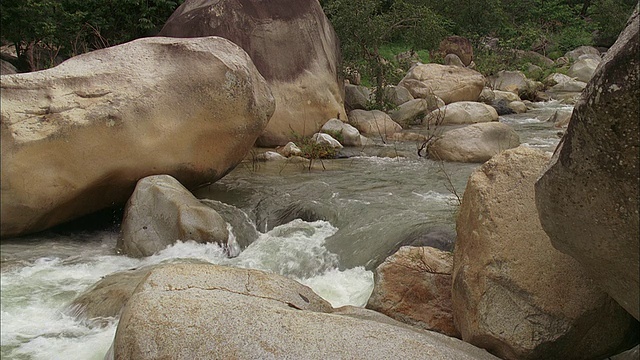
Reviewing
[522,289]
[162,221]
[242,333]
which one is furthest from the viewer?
[162,221]

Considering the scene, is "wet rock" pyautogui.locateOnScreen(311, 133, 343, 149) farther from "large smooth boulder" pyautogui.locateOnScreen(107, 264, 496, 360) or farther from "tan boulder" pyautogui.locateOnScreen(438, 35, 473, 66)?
"tan boulder" pyautogui.locateOnScreen(438, 35, 473, 66)

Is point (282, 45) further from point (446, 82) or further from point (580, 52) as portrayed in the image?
point (580, 52)

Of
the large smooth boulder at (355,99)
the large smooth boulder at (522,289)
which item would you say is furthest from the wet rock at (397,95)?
the large smooth boulder at (522,289)

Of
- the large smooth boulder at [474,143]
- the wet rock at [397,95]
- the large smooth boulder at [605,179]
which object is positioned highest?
the large smooth boulder at [605,179]

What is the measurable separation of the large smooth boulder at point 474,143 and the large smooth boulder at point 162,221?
189 inches

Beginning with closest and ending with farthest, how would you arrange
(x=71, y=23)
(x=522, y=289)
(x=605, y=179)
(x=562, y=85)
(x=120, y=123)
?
1. (x=605, y=179)
2. (x=522, y=289)
3. (x=120, y=123)
4. (x=71, y=23)
5. (x=562, y=85)

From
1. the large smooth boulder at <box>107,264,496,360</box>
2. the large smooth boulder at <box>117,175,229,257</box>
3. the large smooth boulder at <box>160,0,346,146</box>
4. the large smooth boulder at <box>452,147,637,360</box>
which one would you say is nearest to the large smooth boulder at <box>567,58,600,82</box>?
the large smooth boulder at <box>160,0,346,146</box>

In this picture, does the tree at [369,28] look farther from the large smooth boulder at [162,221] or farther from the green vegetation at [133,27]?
the large smooth boulder at [162,221]

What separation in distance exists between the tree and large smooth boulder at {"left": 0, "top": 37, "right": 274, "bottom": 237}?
6813 mm

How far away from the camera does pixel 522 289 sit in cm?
355

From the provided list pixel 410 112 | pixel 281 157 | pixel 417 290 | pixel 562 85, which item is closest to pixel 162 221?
pixel 417 290

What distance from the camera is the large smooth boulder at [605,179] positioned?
228 centimetres

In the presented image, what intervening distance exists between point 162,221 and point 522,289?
382cm

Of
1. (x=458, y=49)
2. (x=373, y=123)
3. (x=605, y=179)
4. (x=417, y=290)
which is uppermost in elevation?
(x=605, y=179)
